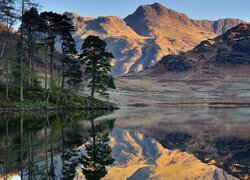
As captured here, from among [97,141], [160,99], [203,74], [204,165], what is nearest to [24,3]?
[97,141]

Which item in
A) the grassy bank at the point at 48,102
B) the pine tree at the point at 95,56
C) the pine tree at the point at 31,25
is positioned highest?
the pine tree at the point at 31,25

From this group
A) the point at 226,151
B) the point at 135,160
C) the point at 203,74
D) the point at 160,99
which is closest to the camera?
the point at 135,160

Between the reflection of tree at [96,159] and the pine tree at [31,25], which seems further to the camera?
the pine tree at [31,25]

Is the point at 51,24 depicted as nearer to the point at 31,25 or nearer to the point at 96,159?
the point at 31,25

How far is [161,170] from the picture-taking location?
1495 cm

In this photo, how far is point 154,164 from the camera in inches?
653

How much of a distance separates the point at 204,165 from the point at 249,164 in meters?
1.98

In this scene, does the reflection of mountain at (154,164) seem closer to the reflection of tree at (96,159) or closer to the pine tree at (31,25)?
the reflection of tree at (96,159)

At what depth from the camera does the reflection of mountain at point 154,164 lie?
14.0m

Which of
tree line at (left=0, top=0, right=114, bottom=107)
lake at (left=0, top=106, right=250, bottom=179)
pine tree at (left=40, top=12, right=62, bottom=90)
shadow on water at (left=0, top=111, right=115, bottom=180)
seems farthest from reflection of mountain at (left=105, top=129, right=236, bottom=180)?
pine tree at (left=40, top=12, right=62, bottom=90)

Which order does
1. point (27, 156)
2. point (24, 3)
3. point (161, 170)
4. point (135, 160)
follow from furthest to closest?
point (24, 3) → point (135, 160) → point (27, 156) → point (161, 170)

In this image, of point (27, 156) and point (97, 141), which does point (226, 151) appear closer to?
point (97, 141)

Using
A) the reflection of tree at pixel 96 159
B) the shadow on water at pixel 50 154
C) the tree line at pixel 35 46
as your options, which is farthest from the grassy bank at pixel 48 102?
the reflection of tree at pixel 96 159

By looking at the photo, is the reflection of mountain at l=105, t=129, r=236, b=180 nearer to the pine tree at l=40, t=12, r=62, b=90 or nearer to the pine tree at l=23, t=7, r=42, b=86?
the pine tree at l=23, t=7, r=42, b=86
